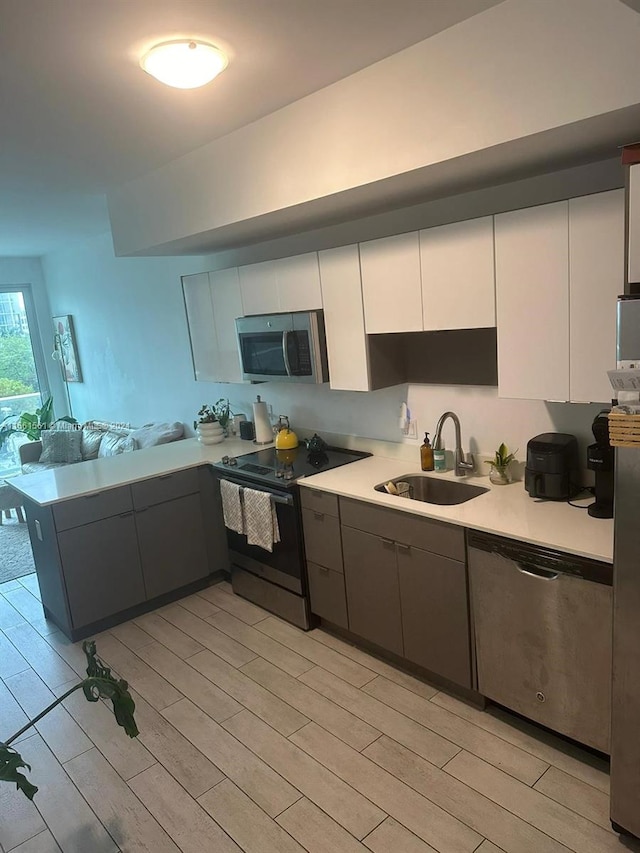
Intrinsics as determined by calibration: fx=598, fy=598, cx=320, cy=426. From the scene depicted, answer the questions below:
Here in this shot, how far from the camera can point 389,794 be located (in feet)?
7.31

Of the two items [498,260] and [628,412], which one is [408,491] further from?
[628,412]

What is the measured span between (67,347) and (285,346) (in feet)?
15.0

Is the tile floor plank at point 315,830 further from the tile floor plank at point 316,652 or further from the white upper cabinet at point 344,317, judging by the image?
the white upper cabinet at point 344,317

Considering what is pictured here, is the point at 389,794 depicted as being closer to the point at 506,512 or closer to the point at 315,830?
the point at 315,830

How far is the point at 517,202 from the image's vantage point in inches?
104

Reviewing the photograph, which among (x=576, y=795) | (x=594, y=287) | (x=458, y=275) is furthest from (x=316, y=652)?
(x=594, y=287)

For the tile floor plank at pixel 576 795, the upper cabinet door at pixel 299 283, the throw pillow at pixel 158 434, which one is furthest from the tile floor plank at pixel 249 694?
the throw pillow at pixel 158 434

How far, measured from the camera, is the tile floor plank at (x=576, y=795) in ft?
6.76

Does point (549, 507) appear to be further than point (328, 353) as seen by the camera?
No

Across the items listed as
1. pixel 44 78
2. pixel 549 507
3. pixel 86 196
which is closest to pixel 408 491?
pixel 549 507

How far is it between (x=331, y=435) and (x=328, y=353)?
76 centimetres

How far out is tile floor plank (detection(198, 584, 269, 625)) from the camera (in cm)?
361

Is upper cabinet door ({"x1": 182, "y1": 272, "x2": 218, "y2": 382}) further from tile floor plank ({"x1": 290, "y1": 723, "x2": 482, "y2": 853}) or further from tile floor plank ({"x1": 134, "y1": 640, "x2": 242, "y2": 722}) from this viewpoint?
tile floor plank ({"x1": 290, "y1": 723, "x2": 482, "y2": 853})

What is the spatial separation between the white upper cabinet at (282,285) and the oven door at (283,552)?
104 cm
